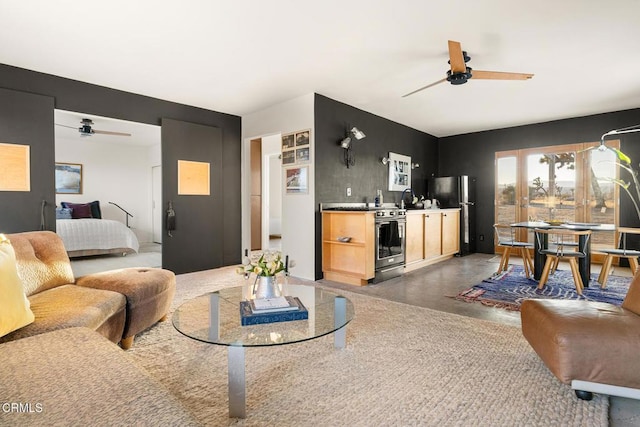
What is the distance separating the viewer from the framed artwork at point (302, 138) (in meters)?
4.55

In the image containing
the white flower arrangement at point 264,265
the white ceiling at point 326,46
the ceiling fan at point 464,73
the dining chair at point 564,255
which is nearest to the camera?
the white flower arrangement at point 264,265

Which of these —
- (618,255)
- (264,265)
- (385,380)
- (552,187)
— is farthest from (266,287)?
(552,187)

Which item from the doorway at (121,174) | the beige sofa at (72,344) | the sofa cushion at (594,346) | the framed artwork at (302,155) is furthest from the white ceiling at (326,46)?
the doorway at (121,174)

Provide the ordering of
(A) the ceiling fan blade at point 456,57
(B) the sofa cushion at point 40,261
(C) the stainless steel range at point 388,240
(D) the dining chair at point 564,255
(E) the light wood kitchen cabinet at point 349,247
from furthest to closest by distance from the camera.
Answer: (C) the stainless steel range at point 388,240 < (E) the light wood kitchen cabinet at point 349,247 < (D) the dining chair at point 564,255 < (A) the ceiling fan blade at point 456,57 < (B) the sofa cushion at point 40,261

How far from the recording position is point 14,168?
3.51 metres

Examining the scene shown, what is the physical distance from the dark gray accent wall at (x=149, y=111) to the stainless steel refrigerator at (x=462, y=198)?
3.91 m

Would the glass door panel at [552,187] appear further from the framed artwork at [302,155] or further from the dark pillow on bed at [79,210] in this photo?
the dark pillow on bed at [79,210]

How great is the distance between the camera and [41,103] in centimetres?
366

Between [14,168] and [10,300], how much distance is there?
2.69 m

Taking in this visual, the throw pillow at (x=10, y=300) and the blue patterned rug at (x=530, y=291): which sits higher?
the throw pillow at (x=10, y=300)

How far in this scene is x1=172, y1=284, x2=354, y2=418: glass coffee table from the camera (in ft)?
5.12

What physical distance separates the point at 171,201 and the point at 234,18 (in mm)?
2829

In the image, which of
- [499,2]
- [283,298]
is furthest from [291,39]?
[283,298]

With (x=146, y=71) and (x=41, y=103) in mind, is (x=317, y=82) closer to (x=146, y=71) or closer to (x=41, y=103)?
(x=146, y=71)
